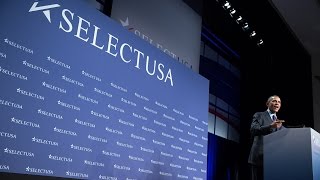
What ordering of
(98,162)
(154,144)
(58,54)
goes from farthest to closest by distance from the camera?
(154,144)
(98,162)
(58,54)

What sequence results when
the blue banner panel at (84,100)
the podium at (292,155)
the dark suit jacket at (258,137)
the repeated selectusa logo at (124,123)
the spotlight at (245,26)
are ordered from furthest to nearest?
the spotlight at (245,26)
the dark suit jacket at (258,137)
the podium at (292,155)
the repeated selectusa logo at (124,123)
the blue banner panel at (84,100)

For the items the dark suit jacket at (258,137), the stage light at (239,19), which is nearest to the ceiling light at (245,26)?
the stage light at (239,19)

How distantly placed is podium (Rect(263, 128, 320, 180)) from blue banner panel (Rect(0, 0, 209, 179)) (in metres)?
0.71

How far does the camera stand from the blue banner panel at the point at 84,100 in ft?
5.65

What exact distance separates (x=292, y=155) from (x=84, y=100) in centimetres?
150

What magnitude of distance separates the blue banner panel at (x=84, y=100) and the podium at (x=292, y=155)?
2.34 feet

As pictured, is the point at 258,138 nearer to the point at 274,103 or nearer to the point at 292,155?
the point at 274,103

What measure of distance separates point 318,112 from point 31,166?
586 cm

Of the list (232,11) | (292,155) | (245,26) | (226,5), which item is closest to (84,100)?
(292,155)

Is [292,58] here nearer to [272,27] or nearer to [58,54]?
[272,27]

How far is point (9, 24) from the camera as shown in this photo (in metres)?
1.71

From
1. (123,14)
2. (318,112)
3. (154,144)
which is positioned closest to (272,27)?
(318,112)

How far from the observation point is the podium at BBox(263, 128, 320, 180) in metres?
2.38

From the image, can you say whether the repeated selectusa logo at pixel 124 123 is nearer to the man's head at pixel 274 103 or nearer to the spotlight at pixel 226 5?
the man's head at pixel 274 103
